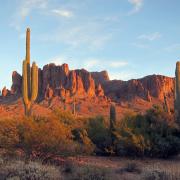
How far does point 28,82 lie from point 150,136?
11076 mm

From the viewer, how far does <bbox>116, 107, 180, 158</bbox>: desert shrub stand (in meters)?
21.0

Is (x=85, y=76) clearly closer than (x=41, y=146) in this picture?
No

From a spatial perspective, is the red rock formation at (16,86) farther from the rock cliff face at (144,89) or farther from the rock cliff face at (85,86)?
the rock cliff face at (144,89)

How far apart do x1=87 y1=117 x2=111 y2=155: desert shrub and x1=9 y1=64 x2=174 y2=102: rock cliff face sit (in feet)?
205

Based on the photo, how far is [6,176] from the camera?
10711 millimetres

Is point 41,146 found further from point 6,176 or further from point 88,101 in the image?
point 88,101

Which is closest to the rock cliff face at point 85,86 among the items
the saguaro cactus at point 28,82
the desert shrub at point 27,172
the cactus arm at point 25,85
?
the saguaro cactus at point 28,82

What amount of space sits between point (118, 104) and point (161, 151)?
62168 millimetres

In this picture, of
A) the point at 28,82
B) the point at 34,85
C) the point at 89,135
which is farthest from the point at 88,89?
the point at 89,135

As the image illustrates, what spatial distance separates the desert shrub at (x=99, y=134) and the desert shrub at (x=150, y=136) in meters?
0.89

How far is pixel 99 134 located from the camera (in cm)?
2297

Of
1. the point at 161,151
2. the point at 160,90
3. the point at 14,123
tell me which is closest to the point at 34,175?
the point at 14,123

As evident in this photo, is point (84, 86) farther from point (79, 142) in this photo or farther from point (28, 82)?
point (79, 142)

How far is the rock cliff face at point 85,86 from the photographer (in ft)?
296
